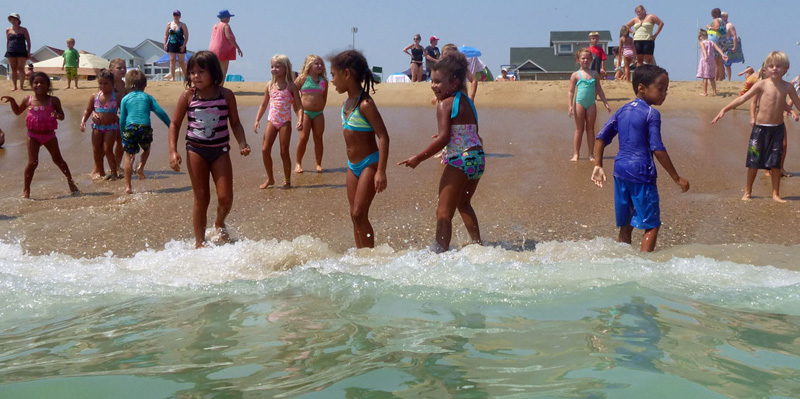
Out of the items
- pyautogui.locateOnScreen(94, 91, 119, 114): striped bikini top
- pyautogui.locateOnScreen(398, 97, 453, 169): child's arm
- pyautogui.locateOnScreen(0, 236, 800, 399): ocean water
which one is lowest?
pyautogui.locateOnScreen(0, 236, 800, 399): ocean water

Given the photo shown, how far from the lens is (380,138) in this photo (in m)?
6.47

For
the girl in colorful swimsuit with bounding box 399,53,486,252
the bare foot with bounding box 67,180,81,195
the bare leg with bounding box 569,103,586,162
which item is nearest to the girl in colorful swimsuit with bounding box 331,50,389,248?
the girl in colorful swimsuit with bounding box 399,53,486,252

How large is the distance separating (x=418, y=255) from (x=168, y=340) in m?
2.57

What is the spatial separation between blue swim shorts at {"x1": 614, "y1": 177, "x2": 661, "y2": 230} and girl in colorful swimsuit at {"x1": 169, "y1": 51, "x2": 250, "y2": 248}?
3.32m

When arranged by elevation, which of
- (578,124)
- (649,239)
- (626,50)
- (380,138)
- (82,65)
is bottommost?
(649,239)

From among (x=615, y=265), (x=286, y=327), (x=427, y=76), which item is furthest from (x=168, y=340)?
(x=427, y=76)

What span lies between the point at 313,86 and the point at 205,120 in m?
3.76

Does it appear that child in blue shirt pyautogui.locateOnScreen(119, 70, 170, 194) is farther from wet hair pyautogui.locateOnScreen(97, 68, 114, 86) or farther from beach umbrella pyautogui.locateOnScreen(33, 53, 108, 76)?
beach umbrella pyautogui.locateOnScreen(33, 53, 108, 76)

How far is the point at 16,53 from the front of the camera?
18.9 meters

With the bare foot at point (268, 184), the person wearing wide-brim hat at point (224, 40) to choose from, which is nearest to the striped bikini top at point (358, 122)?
the bare foot at point (268, 184)

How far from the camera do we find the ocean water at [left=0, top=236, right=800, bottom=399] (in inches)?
147

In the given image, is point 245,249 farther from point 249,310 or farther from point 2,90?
point 2,90

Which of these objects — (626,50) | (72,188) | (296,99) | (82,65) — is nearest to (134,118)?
(72,188)

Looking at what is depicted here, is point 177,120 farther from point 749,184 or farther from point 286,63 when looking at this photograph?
point 749,184
